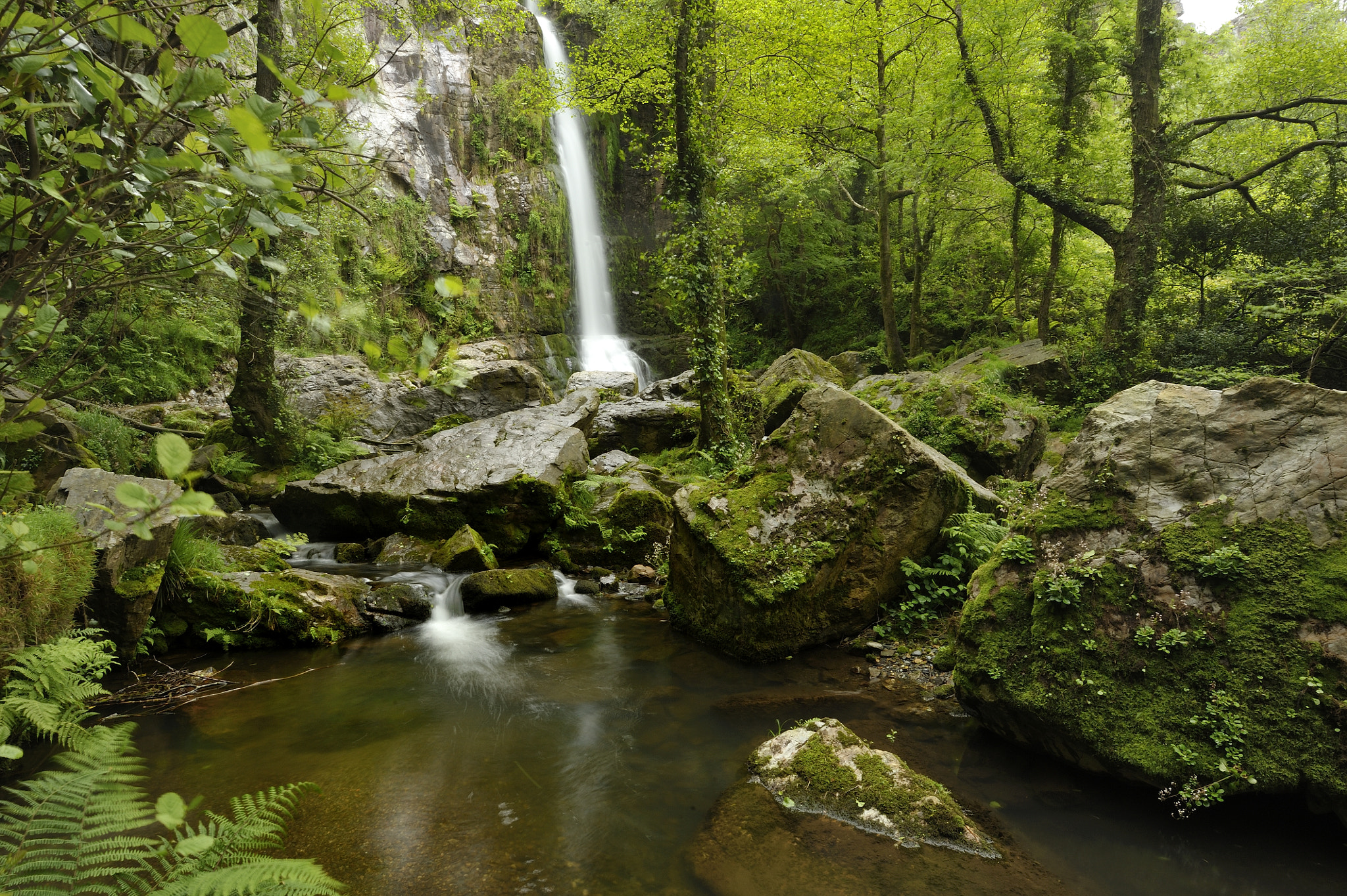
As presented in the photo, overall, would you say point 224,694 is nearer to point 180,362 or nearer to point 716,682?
point 716,682

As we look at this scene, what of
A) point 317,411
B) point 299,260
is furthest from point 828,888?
point 317,411

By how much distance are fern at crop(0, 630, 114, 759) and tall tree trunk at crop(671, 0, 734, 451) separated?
8.46 meters

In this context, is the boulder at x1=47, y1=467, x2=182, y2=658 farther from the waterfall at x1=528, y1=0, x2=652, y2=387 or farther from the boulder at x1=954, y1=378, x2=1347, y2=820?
the waterfall at x1=528, y1=0, x2=652, y2=387

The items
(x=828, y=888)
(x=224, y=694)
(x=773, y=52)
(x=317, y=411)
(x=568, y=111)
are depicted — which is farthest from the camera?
(x=568, y=111)

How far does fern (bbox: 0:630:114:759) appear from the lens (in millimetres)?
3637

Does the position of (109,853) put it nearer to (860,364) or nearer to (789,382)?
(789,382)

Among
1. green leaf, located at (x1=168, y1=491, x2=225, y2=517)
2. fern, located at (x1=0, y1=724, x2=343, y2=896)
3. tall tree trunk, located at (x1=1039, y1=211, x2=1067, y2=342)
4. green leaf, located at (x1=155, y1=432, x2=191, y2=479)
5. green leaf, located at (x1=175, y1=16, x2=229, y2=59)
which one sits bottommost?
fern, located at (x1=0, y1=724, x2=343, y2=896)

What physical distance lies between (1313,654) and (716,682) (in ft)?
12.7

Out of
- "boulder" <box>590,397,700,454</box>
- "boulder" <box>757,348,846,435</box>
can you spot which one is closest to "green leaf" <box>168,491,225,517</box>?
"boulder" <box>757,348,846,435</box>

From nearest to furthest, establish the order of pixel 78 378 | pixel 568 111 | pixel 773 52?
pixel 78 378
pixel 773 52
pixel 568 111

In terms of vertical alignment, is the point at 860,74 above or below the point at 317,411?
above

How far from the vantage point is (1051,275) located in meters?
14.1

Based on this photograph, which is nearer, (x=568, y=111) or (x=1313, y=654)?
(x=1313, y=654)

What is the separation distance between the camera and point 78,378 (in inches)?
404
